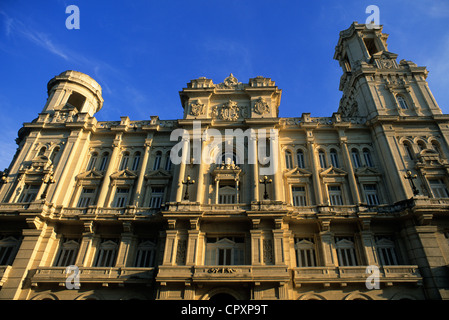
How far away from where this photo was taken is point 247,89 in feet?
108

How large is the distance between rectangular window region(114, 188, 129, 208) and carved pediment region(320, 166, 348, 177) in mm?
19265

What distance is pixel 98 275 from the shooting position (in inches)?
915

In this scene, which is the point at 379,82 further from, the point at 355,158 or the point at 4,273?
the point at 4,273

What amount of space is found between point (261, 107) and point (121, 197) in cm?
1716

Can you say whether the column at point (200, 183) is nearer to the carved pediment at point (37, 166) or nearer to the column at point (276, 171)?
the column at point (276, 171)

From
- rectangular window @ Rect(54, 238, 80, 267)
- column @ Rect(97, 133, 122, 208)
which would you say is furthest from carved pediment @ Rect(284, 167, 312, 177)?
rectangular window @ Rect(54, 238, 80, 267)

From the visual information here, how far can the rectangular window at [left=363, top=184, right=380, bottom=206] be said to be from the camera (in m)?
27.3

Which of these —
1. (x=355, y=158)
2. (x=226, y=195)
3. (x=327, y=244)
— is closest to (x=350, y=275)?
(x=327, y=244)

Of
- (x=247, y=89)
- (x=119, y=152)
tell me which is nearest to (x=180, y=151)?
(x=119, y=152)

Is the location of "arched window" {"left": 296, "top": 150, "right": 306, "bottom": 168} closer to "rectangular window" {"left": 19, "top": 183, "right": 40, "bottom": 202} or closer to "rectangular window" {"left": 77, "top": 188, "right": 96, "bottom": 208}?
"rectangular window" {"left": 77, "top": 188, "right": 96, "bottom": 208}

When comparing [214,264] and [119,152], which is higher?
[119,152]

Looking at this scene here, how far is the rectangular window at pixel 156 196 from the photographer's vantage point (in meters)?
28.2
